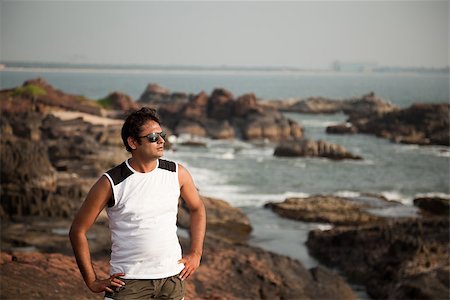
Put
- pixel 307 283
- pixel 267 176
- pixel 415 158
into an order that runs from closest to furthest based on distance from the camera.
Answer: pixel 307 283
pixel 267 176
pixel 415 158

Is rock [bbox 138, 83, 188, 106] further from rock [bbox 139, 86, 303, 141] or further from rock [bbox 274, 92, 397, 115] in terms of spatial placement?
rock [bbox 274, 92, 397, 115]

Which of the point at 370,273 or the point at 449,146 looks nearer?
the point at 370,273

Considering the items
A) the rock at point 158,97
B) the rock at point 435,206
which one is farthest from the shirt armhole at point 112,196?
the rock at point 158,97

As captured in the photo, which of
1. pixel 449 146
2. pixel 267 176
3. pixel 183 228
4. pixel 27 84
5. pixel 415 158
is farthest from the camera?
pixel 27 84

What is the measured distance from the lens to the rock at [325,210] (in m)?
24.6

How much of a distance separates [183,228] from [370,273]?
681 cm

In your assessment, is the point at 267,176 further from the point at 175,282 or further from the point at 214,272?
the point at 175,282

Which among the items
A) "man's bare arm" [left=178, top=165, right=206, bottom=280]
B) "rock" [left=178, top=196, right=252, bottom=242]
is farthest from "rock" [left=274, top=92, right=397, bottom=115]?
"man's bare arm" [left=178, top=165, right=206, bottom=280]

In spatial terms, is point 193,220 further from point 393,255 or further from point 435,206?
point 435,206

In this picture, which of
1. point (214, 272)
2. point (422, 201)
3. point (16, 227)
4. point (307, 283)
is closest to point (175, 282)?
point (214, 272)

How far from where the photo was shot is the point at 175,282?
4340 mm

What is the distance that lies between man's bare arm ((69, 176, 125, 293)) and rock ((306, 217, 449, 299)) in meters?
8.89

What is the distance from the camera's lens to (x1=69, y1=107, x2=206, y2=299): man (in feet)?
13.7

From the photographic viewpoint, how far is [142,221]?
4207 millimetres
